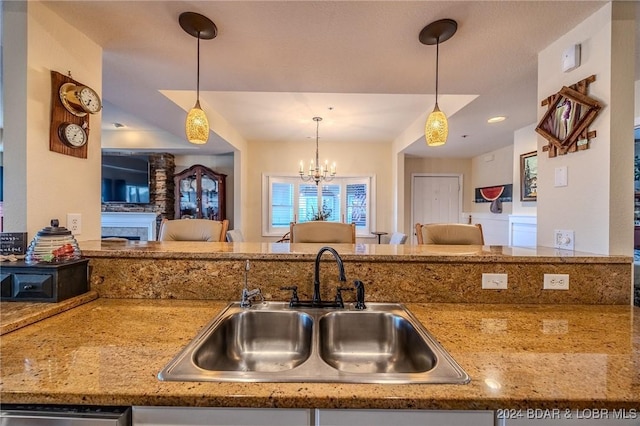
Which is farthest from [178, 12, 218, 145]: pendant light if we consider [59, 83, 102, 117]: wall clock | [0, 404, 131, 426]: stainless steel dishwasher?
[0, 404, 131, 426]: stainless steel dishwasher

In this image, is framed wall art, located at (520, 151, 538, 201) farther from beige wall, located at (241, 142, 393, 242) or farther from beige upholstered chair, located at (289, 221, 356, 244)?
beige upholstered chair, located at (289, 221, 356, 244)

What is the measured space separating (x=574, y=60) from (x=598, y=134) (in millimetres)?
466

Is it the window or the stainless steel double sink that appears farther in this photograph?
the window

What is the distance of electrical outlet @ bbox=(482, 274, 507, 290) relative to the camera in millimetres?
1307

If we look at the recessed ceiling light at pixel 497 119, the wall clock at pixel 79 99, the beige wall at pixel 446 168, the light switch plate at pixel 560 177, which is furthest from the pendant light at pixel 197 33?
the beige wall at pixel 446 168

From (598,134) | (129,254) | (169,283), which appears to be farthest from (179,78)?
(598,134)

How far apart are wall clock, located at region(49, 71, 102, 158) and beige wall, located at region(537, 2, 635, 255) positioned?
9.24 ft

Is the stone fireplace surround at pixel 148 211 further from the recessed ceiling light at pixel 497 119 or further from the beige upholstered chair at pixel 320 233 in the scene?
the recessed ceiling light at pixel 497 119

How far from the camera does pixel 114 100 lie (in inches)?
111

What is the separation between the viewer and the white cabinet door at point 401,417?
26.1 inches

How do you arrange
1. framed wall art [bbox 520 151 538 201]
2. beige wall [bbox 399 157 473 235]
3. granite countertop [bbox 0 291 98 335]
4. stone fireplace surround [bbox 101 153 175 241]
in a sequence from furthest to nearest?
1. beige wall [bbox 399 157 473 235]
2. stone fireplace surround [bbox 101 153 175 241]
3. framed wall art [bbox 520 151 538 201]
4. granite countertop [bbox 0 291 98 335]

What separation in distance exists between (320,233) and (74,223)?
1535mm

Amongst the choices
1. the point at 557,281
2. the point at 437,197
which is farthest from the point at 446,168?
the point at 557,281

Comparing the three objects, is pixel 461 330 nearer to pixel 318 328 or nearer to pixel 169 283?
pixel 318 328
